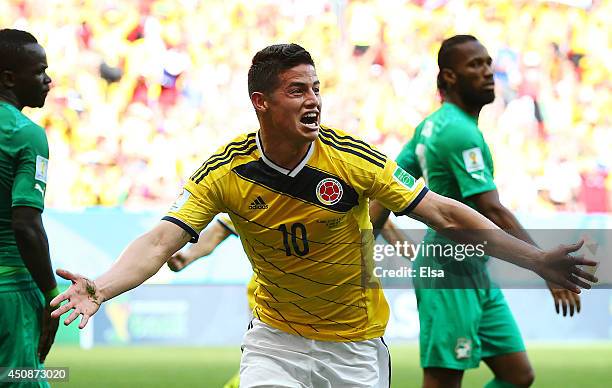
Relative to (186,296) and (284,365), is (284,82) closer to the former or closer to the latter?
(284,365)

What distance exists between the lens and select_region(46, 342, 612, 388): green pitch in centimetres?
977

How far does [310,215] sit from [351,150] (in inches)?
13.5

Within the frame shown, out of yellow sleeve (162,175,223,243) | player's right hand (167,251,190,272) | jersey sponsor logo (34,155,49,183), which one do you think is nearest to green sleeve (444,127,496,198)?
player's right hand (167,251,190,272)

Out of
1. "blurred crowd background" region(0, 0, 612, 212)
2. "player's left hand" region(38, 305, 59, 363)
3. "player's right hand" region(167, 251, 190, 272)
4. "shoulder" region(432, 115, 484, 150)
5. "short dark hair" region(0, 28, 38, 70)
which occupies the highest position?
"blurred crowd background" region(0, 0, 612, 212)

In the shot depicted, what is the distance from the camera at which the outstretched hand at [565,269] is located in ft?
12.9

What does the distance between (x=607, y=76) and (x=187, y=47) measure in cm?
723

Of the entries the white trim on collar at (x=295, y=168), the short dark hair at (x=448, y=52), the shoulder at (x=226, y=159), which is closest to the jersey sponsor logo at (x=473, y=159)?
the short dark hair at (x=448, y=52)

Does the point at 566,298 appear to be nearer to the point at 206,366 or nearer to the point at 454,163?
the point at 454,163

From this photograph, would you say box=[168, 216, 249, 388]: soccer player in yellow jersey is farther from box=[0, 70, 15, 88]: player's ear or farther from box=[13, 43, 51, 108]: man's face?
box=[0, 70, 15, 88]: player's ear

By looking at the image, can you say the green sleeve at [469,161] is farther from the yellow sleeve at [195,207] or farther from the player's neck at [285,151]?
the yellow sleeve at [195,207]

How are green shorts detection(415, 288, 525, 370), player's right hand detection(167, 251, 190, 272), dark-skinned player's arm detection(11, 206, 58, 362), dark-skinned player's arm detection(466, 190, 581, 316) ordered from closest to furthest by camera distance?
1. dark-skinned player's arm detection(11, 206, 58, 362)
2. dark-skinned player's arm detection(466, 190, 581, 316)
3. player's right hand detection(167, 251, 190, 272)
4. green shorts detection(415, 288, 525, 370)

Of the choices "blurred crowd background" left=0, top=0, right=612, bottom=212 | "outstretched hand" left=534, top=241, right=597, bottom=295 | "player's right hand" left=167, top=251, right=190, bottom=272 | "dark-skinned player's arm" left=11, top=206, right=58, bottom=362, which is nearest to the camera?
"outstretched hand" left=534, top=241, right=597, bottom=295

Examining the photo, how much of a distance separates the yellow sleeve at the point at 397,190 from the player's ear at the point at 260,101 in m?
0.63

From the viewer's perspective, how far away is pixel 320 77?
15992 millimetres
